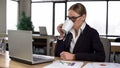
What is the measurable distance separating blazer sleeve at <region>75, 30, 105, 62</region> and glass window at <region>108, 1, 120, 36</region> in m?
5.50

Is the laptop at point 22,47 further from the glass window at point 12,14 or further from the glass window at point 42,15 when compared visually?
the glass window at point 42,15

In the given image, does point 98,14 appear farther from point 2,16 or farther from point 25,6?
point 2,16

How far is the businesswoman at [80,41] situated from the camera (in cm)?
165

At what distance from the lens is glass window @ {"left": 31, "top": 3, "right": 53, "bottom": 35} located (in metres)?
7.99

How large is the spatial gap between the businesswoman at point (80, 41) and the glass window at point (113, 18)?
549 cm

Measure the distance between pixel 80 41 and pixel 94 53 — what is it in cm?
17

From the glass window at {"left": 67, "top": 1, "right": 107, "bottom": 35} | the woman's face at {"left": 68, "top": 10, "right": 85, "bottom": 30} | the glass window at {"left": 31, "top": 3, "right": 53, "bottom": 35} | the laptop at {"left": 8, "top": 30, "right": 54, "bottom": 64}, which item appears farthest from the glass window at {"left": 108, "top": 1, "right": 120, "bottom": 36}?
the laptop at {"left": 8, "top": 30, "right": 54, "bottom": 64}

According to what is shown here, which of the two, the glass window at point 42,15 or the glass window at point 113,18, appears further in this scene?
the glass window at point 42,15

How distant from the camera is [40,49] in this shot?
6566 millimetres

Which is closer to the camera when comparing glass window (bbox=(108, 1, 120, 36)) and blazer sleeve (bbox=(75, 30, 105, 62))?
blazer sleeve (bbox=(75, 30, 105, 62))

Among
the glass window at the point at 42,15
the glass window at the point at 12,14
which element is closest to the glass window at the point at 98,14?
the glass window at the point at 42,15

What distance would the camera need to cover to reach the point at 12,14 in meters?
7.82

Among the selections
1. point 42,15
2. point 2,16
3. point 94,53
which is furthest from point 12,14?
point 94,53

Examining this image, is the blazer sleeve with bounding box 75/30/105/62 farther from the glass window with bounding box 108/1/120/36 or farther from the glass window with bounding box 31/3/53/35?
the glass window with bounding box 31/3/53/35
